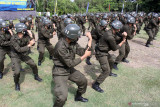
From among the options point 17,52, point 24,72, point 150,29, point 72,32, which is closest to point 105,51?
point 72,32

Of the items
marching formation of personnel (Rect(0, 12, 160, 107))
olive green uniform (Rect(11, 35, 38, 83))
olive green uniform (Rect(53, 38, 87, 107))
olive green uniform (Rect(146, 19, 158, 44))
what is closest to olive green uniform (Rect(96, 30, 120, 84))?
marching formation of personnel (Rect(0, 12, 160, 107))

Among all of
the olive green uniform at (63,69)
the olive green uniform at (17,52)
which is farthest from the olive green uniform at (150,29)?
the olive green uniform at (17,52)

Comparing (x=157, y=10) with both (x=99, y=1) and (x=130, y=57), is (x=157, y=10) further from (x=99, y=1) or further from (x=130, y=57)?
(x=130, y=57)

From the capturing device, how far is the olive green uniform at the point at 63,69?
2.97 meters

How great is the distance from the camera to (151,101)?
407 centimetres

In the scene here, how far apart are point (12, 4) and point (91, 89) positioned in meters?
25.0

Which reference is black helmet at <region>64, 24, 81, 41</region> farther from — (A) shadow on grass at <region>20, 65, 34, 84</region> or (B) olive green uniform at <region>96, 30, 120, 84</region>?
(A) shadow on grass at <region>20, 65, 34, 84</region>

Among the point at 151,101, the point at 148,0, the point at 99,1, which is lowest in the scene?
the point at 151,101

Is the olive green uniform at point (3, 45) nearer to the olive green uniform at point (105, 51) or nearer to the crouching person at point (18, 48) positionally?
the crouching person at point (18, 48)

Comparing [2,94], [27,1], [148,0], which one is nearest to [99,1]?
[148,0]

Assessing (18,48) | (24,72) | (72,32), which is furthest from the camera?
(24,72)

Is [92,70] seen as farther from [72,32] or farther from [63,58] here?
[72,32]

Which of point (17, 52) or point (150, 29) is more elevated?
point (150, 29)

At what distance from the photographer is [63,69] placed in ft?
10.6
